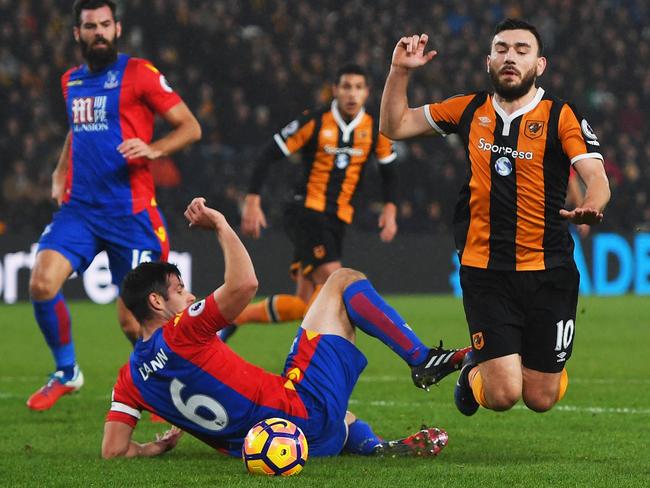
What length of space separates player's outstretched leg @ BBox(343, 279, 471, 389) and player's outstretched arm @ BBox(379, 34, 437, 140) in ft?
2.57

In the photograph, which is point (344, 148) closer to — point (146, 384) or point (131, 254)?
point (131, 254)

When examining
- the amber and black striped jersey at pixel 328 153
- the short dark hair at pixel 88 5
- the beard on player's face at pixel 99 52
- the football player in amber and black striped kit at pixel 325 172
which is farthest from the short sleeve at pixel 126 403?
Result: the amber and black striped jersey at pixel 328 153

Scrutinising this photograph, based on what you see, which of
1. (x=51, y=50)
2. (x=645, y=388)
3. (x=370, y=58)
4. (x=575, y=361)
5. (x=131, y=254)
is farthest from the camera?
(x=370, y=58)

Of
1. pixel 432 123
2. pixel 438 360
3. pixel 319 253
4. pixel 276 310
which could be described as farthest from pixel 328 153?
pixel 438 360

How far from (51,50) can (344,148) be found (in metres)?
10.3

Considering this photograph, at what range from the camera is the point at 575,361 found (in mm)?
10547

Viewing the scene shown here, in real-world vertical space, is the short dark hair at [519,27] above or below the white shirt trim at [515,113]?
above

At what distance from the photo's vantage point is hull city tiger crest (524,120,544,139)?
573cm

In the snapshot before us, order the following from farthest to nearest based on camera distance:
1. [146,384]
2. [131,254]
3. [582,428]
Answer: [131,254], [582,428], [146,384]

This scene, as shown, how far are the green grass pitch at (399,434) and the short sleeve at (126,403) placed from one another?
0.63 ft

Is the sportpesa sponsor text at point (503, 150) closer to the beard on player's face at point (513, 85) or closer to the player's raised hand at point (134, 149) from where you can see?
the beard on player's face at point (513, 85)

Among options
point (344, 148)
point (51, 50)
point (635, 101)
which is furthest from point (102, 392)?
point (635, 101)

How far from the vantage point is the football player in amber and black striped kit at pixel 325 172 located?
10562mm

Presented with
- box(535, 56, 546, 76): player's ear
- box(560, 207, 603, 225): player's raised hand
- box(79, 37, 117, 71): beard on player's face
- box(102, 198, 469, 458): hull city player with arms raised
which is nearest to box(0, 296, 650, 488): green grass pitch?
box(102, 198, 469, 458): hull city player with arms raised
